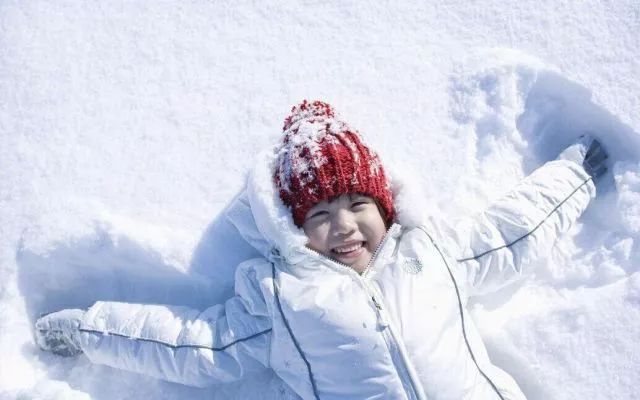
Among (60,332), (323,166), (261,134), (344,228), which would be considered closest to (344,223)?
(344,228)

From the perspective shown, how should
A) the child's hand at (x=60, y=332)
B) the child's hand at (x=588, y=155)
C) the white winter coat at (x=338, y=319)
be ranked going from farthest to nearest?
1. the child's hand at (x=588, y=155)
2. the child's hand at (x=60, y=332)
3. the white winter coat at (x=338, y=319)

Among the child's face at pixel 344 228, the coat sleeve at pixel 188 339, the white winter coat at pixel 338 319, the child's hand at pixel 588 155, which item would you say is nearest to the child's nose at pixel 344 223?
the child's face at pixel 344 228

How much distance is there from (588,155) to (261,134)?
3.75 ft

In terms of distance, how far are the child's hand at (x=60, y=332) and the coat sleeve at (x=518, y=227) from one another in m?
1.18

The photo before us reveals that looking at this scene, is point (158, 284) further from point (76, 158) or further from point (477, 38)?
point (477, 38)

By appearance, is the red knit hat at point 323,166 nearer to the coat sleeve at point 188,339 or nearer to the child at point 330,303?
the child at point 330,303

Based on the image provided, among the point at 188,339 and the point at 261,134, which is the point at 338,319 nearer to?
the point at 188,339

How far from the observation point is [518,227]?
1776 millimetres

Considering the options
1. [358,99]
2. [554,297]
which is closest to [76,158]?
A: [358,99]

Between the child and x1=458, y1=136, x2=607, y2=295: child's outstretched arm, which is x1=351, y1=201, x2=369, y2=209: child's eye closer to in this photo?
the child

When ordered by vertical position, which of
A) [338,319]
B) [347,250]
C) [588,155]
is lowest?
[338,319]

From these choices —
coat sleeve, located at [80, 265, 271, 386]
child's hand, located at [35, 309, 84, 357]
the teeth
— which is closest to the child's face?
the teeth

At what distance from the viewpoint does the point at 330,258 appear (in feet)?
5.32

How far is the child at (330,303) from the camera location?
1545 millimetres
